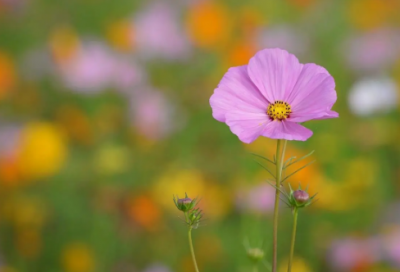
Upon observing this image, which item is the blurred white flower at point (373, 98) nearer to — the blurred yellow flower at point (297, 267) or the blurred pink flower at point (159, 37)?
the blurred yellow flower at point (297, 267)

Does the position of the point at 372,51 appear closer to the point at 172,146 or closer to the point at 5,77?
the point at 172,146

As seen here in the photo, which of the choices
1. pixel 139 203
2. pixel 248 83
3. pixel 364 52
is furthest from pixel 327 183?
pixel 248 83

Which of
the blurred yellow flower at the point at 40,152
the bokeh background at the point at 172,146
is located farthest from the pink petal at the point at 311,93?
the blurred yellow flower at the point at 40,152

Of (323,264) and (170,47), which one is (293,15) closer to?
(170,47)

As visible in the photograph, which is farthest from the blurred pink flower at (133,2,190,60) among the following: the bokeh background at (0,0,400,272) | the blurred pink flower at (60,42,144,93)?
the blurred pink flower at (60,42,144,93)

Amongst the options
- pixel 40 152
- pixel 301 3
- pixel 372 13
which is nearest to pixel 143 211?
pixel 40 152

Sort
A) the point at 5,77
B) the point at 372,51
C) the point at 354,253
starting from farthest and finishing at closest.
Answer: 1. the point at 372,51
2. the point at 5,77
3. the point at 354,253
